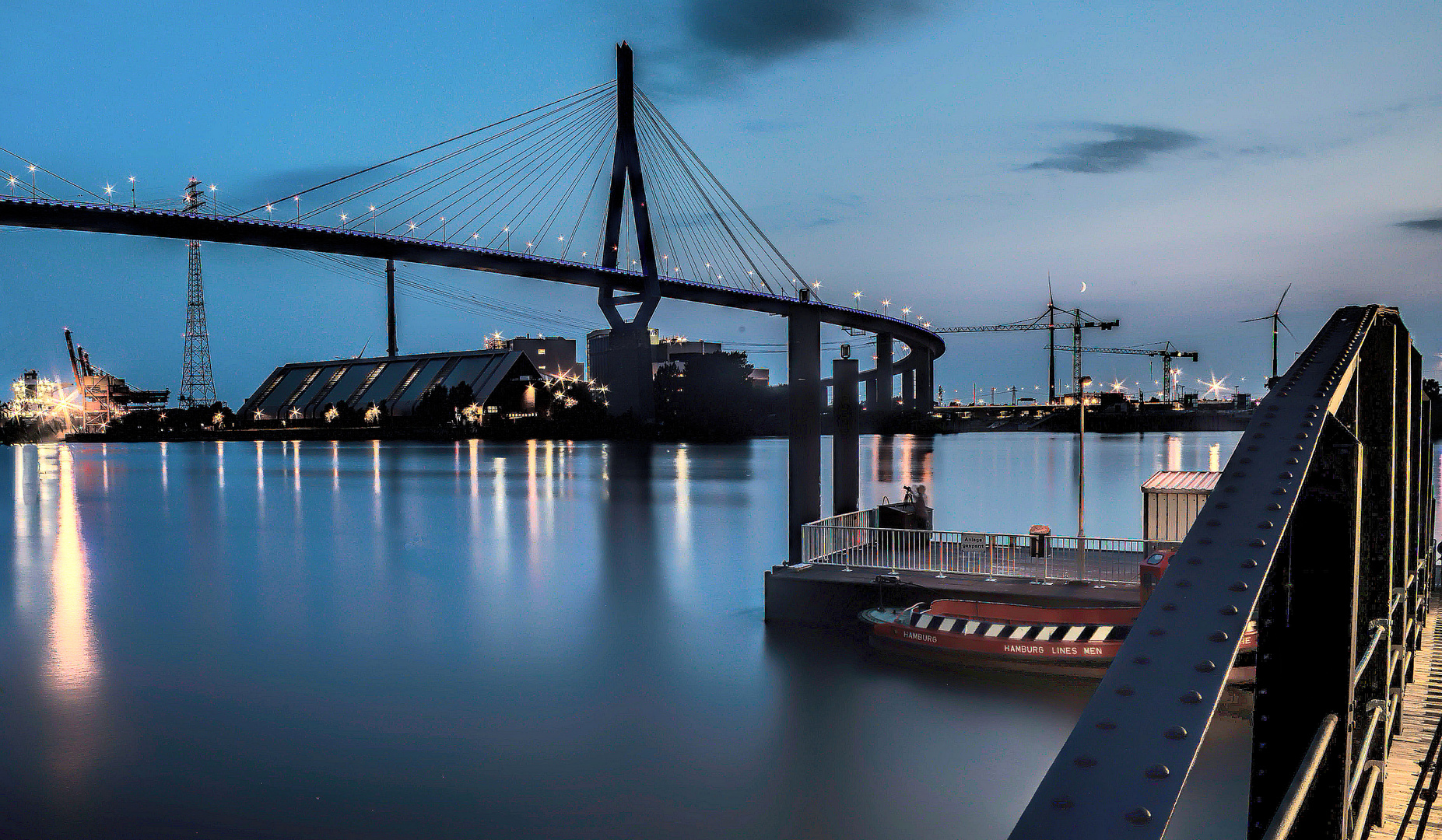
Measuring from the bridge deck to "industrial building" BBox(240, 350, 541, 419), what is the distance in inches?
4301

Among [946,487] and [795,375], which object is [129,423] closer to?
[946,487]

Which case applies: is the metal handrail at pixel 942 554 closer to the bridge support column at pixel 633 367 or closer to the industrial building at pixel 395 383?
the bridge support column at pixel 633 367

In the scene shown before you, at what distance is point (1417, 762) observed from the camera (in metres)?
4.95

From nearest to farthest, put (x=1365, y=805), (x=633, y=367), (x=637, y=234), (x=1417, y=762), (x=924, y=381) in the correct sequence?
(x=1365, y=805) → (x=1417, y=762) → (x=637, y=234) → (x=633, y=367) → (x=924, y=381)

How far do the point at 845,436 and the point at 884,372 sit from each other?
8758cm

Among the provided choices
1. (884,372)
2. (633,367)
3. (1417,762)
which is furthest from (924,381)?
(1417,762)

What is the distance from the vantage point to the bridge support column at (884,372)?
9412 centimetres

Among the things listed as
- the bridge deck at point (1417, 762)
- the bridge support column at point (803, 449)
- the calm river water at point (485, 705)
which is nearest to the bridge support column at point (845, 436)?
the bridge support column at point (803, 449)

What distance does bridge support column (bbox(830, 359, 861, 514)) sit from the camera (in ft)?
53.0

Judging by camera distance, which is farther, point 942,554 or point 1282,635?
point 942,554

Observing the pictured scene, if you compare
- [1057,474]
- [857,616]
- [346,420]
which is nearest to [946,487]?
[1057,474]

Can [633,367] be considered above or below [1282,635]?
above

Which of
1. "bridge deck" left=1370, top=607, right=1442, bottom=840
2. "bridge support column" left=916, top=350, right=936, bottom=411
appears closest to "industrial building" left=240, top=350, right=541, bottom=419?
"bridge support column" left=916, top=350, right=936, bottom=411

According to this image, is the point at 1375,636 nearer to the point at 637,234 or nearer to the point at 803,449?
the point at 803,449
